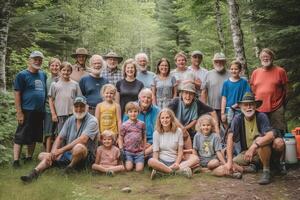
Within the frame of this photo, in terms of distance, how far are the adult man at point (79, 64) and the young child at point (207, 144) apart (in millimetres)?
3282

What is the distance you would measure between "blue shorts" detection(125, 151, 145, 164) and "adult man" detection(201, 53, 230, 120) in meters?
2.10

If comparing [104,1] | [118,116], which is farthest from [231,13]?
[104,1]

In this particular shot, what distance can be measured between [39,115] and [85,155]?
174 centimetres

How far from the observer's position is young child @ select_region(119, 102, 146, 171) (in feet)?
25.5

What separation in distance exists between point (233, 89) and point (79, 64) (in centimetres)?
376

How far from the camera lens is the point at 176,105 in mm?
8016

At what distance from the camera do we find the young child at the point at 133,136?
7.78 m

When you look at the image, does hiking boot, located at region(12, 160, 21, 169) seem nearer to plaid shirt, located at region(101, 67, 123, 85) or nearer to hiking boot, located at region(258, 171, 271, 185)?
plaid shirt, located at region(101, 67, 123, 85)

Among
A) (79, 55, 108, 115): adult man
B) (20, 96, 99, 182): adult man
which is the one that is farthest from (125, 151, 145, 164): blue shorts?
(79, 55, 108, 115): adult man

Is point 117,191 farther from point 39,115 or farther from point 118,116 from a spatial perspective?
point 39,115

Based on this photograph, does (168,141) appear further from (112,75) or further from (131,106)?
(112,75)

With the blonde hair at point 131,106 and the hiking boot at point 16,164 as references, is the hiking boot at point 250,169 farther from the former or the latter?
the hiking boot at point 16,164

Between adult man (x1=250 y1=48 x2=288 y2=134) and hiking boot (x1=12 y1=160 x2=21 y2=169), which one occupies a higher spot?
adult man (x1=250 y1=48 x2=288 y2=134)

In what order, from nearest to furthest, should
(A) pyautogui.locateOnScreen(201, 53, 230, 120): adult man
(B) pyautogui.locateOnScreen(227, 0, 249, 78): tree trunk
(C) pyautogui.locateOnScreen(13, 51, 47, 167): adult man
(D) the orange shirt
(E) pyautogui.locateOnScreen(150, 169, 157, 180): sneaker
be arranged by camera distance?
1. (E) pyautogui.locateOnScreen(150, 169, 157, 180): sneaker
2. (D) the orange shirt
3. (C) pyautogui.locateOnScreen(13, 51, 47, 167): adult man
4. (A) pyautogui.locateOnScreen(201, 53, 230, 120): adult man
5. (B) pyautogui.locateOnScreen(227, 0, 249, 78): tree trunk
